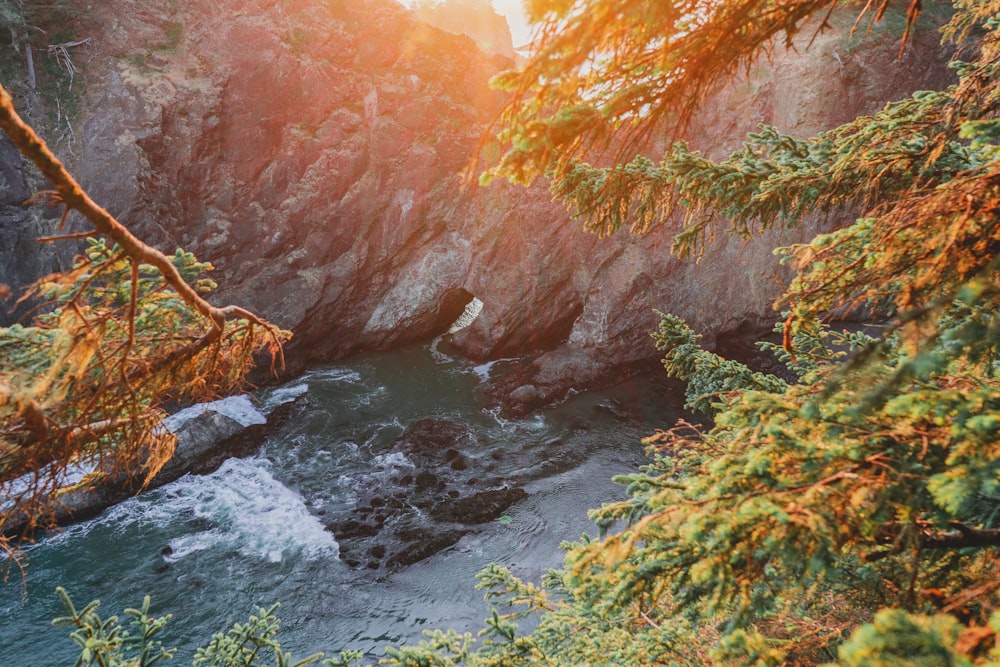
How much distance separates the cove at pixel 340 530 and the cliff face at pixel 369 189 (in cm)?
327

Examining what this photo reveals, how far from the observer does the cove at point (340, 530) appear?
923 centimetres

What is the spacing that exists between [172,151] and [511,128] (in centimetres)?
2154

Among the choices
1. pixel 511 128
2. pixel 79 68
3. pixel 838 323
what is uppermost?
pixel 79 68

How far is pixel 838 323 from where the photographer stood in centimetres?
1842

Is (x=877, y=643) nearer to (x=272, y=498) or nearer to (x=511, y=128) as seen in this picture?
(x=511, y=128)

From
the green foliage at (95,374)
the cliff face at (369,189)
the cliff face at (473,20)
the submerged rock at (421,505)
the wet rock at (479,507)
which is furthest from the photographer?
the cliff face at (473,20)

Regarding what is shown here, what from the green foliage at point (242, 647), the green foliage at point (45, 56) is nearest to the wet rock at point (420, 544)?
the green foliage at point (242, 647)

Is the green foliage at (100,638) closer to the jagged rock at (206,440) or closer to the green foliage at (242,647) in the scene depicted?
the green foliage at (242,647)

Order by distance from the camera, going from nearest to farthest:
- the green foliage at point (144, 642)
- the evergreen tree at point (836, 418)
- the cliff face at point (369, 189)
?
the evergreen tree at point (836, 418) < the green foliage at point (144, 642) < the cliff face at point (369, 189)

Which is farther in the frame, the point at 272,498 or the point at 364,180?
the point at 364,180

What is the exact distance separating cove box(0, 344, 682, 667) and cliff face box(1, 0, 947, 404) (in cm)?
327

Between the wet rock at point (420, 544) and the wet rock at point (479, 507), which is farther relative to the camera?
the wet rock at point (479, 507)

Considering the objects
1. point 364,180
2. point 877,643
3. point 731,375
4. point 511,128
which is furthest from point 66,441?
point 364,180

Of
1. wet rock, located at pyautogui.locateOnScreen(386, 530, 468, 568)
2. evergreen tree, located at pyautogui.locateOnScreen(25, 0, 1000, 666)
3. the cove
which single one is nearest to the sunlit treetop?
evergreen tree, located at pyautogui.locateOnScreen(25, 0, 1000, 666)
